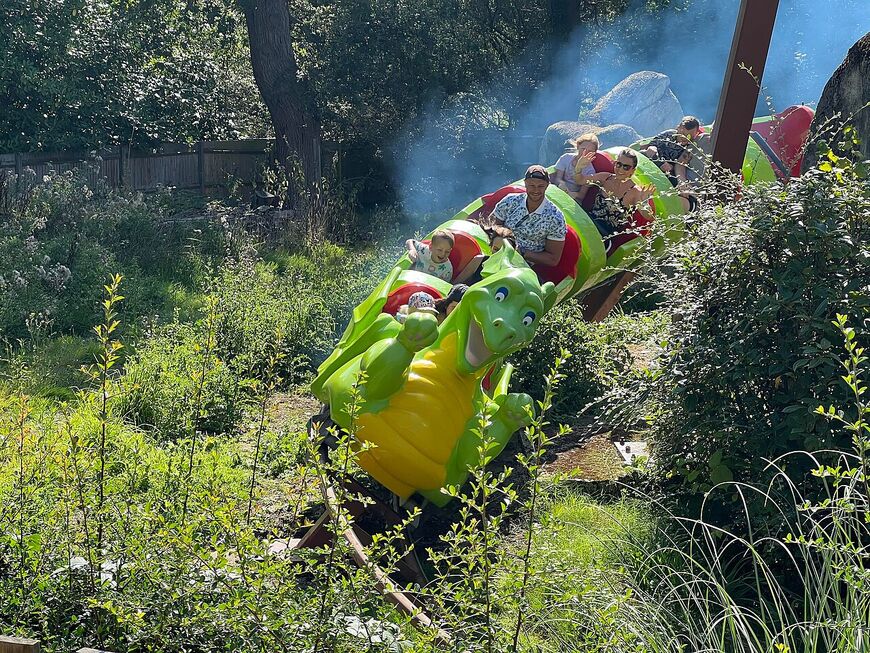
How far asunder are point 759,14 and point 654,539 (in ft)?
11.0

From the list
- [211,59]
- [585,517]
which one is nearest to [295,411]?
[585,517]

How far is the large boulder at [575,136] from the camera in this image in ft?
46.4

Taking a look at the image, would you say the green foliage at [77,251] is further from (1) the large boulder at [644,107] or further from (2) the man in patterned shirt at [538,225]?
(1) the large boulder at [644,107]

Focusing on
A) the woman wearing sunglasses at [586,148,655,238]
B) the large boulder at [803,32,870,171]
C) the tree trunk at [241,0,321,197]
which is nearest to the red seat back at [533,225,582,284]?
the woman wearing sunglasses at [586,148,655,238]

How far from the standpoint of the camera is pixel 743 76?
5910 mm

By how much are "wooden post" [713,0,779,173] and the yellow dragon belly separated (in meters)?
2.41

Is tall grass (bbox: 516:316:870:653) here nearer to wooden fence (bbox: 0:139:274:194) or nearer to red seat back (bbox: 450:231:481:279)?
red seat back (bbox: 450:231:481:279)

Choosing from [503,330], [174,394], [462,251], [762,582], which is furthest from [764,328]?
[174,394]

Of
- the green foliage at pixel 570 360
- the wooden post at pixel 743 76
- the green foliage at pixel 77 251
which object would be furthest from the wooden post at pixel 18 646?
the green foliage at pixel 77 251

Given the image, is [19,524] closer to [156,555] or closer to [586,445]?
[156,555]

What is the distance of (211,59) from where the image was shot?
53.6 ft

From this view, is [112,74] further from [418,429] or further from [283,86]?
[418,429]

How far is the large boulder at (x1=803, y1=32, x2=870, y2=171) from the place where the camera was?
480 cm

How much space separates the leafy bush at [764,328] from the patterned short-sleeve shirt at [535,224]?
7.58 feet
